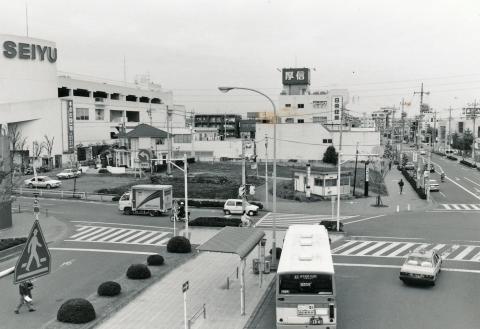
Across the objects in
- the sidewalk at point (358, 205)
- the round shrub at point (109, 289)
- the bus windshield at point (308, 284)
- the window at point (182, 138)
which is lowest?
the sidewalk at point (358, 205)

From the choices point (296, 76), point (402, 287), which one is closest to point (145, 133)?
point (296, 76)

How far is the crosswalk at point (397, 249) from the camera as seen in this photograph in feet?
105

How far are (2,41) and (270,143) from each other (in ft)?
169

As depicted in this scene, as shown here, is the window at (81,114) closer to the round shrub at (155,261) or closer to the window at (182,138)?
the window at (182,138)

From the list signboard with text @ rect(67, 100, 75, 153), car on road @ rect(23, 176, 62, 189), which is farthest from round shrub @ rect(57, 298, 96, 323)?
signboard with text @ rect(67, 100, 75, 153)

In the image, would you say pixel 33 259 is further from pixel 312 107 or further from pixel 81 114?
pixel 312 107

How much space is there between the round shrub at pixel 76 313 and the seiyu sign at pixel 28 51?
79.1 m

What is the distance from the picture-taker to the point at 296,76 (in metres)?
134

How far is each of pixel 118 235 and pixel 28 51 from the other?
63.8 m

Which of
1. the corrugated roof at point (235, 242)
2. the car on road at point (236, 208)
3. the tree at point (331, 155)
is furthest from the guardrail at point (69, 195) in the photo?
the tree at point (331, 155)

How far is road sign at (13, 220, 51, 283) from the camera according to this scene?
1357 centimetres

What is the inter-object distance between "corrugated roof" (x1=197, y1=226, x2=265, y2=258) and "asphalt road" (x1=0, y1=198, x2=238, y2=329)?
7.13m

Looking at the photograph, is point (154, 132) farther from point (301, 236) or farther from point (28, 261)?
point (28, 261)

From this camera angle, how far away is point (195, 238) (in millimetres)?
38312
